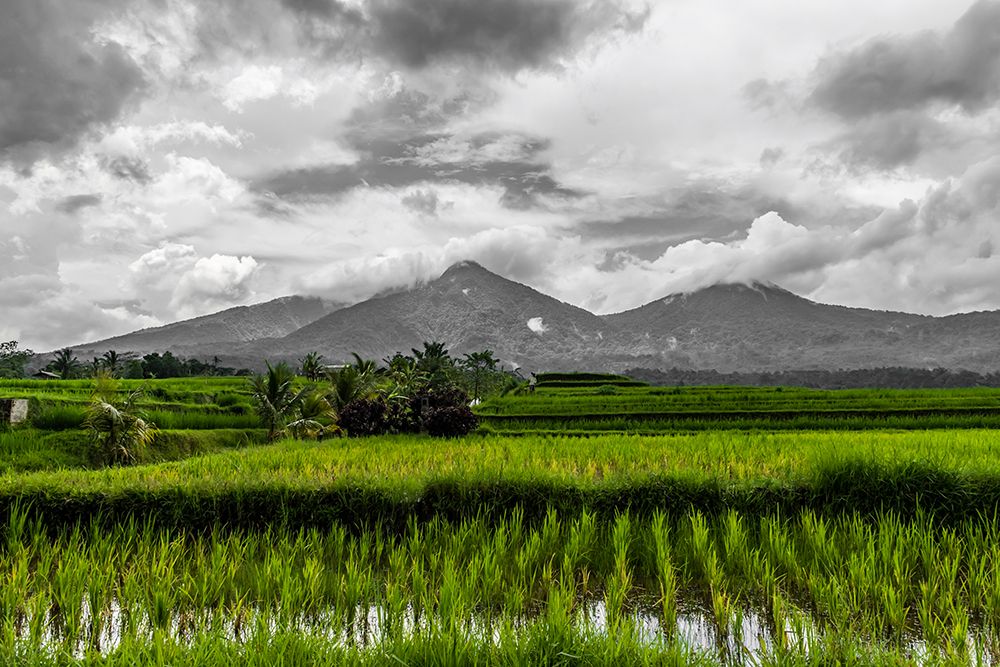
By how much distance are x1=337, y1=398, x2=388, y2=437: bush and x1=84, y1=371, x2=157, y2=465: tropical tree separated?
4.87m

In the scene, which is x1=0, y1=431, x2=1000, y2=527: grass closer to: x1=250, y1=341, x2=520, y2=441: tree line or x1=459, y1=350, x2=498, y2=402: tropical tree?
x1=250, y1=341, x2=520, y2=441: tree line

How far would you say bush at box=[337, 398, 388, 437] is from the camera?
16.0 meters

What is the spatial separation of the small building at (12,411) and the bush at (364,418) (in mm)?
7761

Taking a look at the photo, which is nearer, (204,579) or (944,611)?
(944,611)

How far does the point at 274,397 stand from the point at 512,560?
14826 mm

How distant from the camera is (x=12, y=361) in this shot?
2502 inches

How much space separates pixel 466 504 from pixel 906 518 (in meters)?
5.19

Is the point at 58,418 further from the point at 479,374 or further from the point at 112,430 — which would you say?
the point at 479,374

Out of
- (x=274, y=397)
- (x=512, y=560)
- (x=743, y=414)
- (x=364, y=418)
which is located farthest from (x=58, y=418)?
Result: (x=743, y=414)

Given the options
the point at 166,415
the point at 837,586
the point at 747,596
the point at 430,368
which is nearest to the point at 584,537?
the point at 747,596

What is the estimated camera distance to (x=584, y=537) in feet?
18.7

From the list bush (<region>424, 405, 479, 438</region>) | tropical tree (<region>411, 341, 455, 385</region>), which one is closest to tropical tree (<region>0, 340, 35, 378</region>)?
tropical tree (<region>411, 341, 455, 385</region>)

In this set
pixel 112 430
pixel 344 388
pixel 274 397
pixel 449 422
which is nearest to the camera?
pixel 112 430

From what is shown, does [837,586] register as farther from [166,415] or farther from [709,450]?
[166,415]
